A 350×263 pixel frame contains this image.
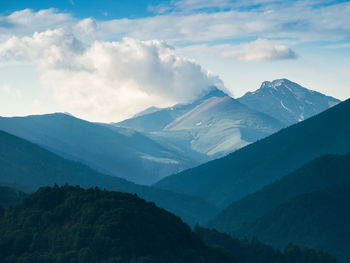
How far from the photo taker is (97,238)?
13550 centimetres

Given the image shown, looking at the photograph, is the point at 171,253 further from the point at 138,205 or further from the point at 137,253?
the point at 138,205

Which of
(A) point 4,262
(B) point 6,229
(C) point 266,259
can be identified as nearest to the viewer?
(A) point 4,262

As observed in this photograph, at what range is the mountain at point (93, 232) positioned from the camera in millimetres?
133500

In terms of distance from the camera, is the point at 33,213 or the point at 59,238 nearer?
the point at 59,238

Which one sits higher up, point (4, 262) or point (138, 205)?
point (138, 205)

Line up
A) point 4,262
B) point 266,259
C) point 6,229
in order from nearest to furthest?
point 4,262 < point 6,229 < point 266,259

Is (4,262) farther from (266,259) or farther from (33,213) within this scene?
(266,259)

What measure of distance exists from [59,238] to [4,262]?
36.0 ft

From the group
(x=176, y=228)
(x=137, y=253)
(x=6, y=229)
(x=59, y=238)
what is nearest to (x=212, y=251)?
(x=176, y=228)

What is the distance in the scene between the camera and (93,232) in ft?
455

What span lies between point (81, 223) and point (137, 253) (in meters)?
13.6

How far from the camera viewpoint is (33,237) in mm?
138625

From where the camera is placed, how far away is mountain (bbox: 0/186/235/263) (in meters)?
134

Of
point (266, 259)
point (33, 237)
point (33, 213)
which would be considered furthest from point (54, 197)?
point (266, 259)
